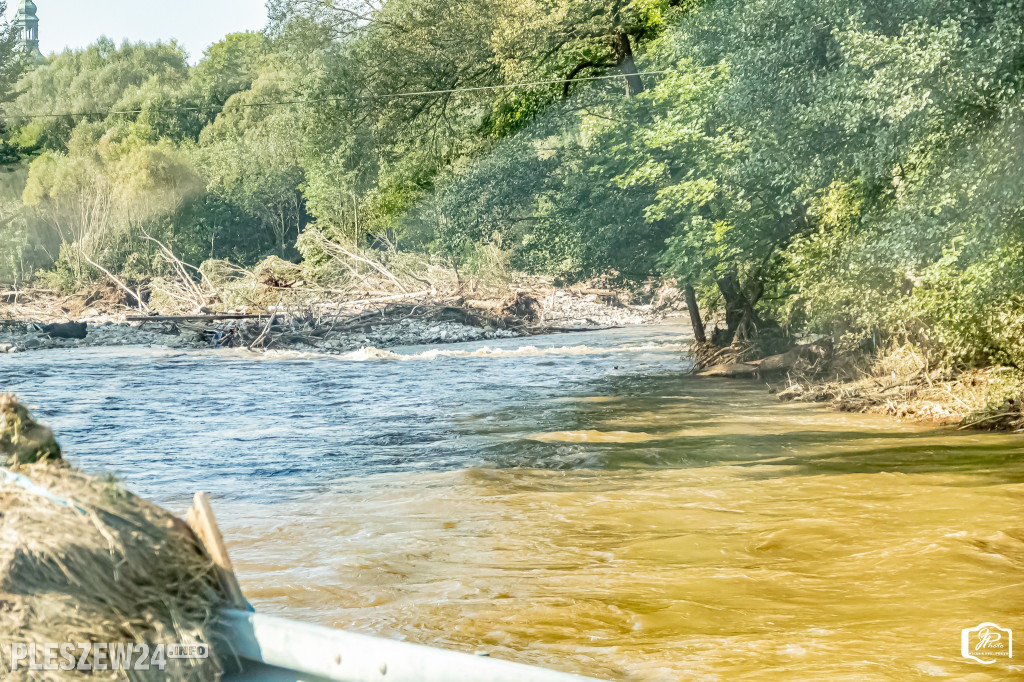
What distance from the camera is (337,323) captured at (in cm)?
3191

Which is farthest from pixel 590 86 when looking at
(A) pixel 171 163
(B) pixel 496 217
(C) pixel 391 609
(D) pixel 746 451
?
(A) pixel 171 163

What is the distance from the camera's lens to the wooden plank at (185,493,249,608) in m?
3.62

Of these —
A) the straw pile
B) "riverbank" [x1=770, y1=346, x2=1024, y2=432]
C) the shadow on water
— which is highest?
the straw pile

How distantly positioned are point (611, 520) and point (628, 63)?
16795mm

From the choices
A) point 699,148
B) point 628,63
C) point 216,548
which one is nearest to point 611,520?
point 216,548

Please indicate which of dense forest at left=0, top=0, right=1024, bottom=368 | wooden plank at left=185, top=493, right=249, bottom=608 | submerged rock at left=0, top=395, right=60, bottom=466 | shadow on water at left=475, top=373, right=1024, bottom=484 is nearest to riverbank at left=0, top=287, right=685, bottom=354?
dense forest at left=0, top=0, right=1024, bottom=368

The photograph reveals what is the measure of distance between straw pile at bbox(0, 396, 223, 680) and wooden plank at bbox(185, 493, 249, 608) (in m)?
0.03

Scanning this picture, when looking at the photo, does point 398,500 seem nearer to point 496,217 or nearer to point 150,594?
point 150,594

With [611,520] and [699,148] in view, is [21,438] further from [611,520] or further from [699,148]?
[699,148]

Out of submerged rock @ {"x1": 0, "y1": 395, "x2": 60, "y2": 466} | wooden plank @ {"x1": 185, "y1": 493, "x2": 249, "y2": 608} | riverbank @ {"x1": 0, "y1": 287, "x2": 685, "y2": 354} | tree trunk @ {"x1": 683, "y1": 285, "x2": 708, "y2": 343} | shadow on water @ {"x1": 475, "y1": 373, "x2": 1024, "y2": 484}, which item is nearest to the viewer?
wooden plank @ {"x1": 185, "y1": 493, "x2": 249, "y2": 608}

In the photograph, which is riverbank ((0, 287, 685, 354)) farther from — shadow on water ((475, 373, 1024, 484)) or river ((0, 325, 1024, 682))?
shadow on water ((475, 373, 1024, 484))

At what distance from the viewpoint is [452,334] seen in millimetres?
32594

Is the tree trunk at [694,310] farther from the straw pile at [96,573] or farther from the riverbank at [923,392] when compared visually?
the straw pile at [96,573]

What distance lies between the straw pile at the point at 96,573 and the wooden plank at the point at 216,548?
3 centimetres
